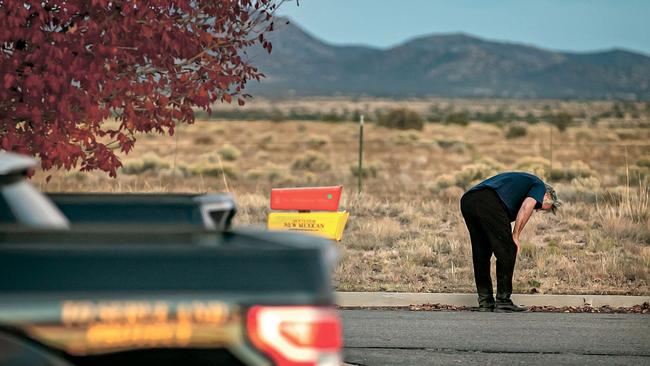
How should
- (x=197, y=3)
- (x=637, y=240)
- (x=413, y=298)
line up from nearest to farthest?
(x=197, y=3)
(x=413, y=298)
(x=637, y=240)

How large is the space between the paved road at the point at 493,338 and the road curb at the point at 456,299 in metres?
0.49

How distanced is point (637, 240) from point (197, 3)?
10.2 metres

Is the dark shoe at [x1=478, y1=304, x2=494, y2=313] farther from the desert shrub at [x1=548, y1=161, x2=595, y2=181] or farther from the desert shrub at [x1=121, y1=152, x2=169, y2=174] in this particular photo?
the desert shrub at [x1=121, y1=152, x2=169, y2=174]

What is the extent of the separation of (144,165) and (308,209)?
2954cm

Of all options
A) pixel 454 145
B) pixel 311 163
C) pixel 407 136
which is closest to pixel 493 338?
pixel 311 163

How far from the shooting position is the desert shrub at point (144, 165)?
1564 inches

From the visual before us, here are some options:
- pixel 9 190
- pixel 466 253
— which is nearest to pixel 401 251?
pixel 466 253

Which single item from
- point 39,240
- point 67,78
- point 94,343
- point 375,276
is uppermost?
point 67,78

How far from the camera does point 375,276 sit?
1506cm

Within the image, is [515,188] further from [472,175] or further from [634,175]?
[634,175]

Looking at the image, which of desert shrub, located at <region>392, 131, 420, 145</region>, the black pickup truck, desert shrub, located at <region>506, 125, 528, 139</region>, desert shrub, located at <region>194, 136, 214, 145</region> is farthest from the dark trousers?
desert shrub, located at <region>506, 125, 528, 139</region>

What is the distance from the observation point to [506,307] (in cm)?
1242

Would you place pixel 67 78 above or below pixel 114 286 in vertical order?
above

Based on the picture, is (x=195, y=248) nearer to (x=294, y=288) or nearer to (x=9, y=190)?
(x=294, y=288)
